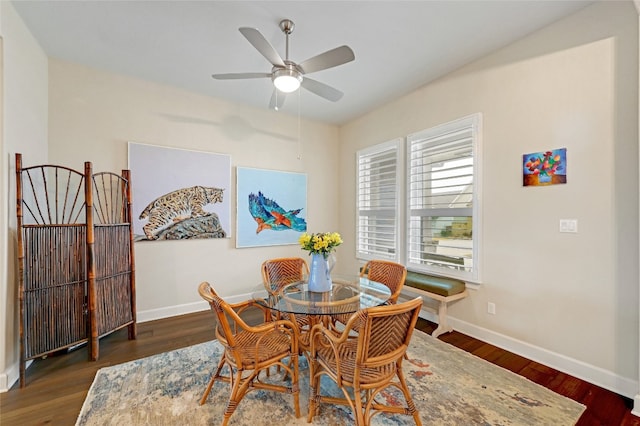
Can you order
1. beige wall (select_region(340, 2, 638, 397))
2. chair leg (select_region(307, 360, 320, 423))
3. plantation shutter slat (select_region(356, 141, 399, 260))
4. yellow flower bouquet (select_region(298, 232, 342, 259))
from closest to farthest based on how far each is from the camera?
chair leg (select_region(307, 360, 320, 423)) < beige wall (select_region(340, 2, 638, 397)) < yellow flower bouquet (select_region(298, 232, 342, 259)) < plantation shutter slat (select_region(356, 141, 399, 260))

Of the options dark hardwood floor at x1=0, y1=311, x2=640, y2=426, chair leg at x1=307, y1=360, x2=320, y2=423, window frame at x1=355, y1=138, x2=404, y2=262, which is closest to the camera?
chair leg at x1=307, y1=360, x2=320, y2=423

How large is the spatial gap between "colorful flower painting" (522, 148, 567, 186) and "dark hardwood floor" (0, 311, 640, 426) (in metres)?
1.64

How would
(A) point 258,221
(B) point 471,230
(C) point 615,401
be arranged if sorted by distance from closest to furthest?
1. (C) point 615,401
2. (B) point 471,230
3. (A) point 258,221

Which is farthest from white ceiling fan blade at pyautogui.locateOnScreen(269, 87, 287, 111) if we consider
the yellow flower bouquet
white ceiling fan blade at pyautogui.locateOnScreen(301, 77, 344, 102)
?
the yellow flower bouquet

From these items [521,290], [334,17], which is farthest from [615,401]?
[334,17]

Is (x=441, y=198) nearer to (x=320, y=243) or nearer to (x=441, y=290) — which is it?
(x=441, y=290)

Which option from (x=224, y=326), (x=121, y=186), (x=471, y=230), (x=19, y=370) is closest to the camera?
(x=224, y=326)

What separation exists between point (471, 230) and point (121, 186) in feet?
13.3

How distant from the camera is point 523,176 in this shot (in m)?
2.57

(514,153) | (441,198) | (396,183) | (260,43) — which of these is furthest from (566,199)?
(260,43)

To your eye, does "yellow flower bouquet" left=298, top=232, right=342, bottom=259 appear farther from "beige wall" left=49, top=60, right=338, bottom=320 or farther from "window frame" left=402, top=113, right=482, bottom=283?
"beige wall" left=49, top=60, right=338, bottom=320

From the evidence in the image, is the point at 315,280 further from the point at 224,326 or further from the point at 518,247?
the point at 518,247

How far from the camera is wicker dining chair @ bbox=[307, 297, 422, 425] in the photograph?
1396mm

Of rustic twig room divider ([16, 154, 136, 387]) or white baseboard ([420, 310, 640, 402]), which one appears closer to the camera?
white baseboard ([420, 310, 640, 402])
